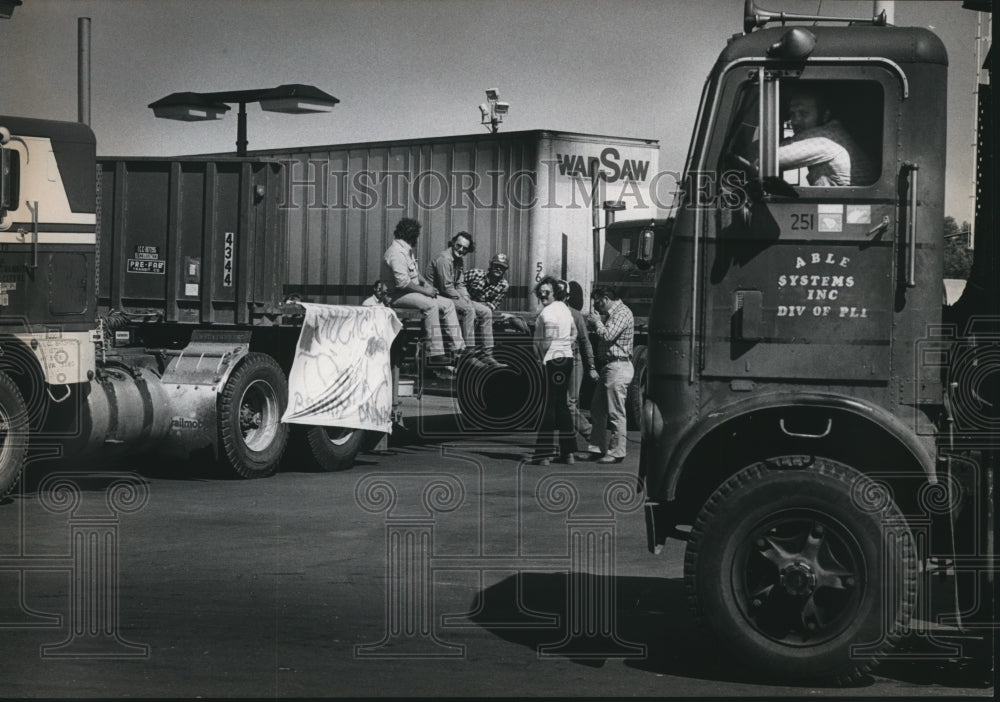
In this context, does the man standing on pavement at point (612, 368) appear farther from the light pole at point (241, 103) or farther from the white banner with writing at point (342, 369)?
the light pole at point (241, 103)

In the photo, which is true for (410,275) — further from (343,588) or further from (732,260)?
(732,260)

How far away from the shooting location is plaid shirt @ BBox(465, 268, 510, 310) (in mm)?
19375

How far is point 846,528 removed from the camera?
21.1 ft

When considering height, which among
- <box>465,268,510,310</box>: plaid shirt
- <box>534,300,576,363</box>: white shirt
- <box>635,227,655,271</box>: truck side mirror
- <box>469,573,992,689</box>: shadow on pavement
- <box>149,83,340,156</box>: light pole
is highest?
<box>149,83,340,156</box>: light pole

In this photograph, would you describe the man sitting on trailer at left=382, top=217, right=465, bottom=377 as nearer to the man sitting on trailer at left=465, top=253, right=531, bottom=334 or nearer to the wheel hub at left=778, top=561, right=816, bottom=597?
the man sitting on trailer at left=465, top=253, right=531, bottom=334

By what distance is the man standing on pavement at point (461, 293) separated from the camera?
16.8 meters

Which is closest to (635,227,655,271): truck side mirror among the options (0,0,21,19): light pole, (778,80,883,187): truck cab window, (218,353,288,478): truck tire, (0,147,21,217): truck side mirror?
(778,80,883,187): truck cab window

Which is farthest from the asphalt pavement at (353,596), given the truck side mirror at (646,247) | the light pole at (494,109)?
the light pole at (494,109)

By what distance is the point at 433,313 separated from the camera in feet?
53.0

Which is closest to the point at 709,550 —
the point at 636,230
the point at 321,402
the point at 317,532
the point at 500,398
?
the point at 317,532

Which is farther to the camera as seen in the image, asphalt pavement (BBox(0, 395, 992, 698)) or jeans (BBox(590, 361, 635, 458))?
jeans (BBox(590, 361, 635, 458))

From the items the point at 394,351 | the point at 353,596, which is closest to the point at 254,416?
the point at 394,351

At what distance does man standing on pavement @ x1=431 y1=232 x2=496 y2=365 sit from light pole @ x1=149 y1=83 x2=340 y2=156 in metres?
2.23

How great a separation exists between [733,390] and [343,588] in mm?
3136
